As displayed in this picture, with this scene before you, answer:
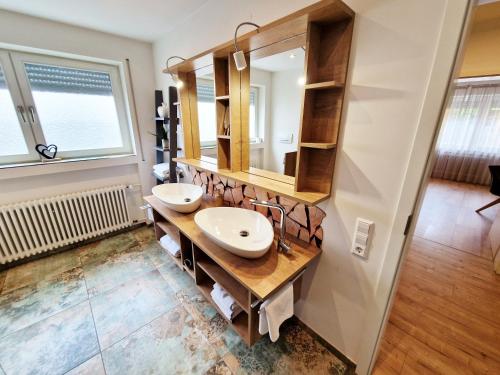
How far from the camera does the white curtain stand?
15.3 ft

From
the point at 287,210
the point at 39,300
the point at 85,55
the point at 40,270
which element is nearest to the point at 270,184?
the point at 287,210

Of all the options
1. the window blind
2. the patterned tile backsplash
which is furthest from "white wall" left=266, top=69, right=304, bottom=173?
the window blind

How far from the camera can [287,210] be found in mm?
1379

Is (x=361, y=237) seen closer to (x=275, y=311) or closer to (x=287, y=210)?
(x=287, y=210)

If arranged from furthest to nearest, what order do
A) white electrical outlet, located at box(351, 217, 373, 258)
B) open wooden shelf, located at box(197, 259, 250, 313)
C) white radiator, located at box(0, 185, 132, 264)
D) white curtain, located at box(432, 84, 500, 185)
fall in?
white curtain, located at box(432, 84, 500, 185) → white radiator, located at box(0, 185, 132, 264) → open wooden shelf, located at box(197, 259, 250, 313) → white electrical outlet, located at box(351, 217, 373, 258)

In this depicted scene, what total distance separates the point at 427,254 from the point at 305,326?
190 centimetres

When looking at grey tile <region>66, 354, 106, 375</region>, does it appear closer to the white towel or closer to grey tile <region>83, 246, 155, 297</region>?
grey tile <region>83, 246, 155, 297</region>

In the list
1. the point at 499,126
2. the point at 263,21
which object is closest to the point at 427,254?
the point at 263,21

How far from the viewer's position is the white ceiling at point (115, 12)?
5.26ft

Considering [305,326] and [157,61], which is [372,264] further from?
[157,61]

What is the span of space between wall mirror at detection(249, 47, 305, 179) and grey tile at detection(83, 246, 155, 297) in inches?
64.6

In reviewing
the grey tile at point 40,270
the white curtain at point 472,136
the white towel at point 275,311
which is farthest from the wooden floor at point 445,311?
the white curtain at point 472,136

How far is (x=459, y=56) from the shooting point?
0.73 metres

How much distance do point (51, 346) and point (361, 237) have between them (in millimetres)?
2175
